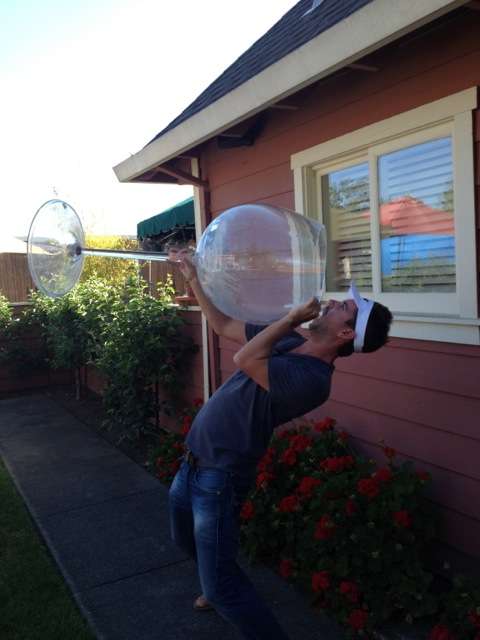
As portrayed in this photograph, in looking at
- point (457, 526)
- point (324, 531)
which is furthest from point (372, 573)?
point (457, 526)

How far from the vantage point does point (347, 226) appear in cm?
396

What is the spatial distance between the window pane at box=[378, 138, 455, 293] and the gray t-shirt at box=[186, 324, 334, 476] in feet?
4.42

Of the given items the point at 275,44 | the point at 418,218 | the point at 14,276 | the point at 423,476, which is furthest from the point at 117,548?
the point at 14,276

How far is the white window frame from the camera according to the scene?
2.89 metres

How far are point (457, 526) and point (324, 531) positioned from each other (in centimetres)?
75

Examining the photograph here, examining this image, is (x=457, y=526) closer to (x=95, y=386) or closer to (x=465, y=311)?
(x=465, y=311)

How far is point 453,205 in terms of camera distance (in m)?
3.10

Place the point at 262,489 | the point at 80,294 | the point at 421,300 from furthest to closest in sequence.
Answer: the point at 80,294
the point at 262,489
the point at 421,300

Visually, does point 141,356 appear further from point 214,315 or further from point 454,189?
point 454,189

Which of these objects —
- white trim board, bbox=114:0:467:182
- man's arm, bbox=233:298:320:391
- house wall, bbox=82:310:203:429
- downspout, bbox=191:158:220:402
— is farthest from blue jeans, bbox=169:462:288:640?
house wall, bbox=82:310:203:429

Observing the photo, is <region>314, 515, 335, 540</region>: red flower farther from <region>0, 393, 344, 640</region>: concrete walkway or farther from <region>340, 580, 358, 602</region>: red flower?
<region>0, 393, 344, 640</region>: concrete walkway

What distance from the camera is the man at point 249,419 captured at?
2.06 m

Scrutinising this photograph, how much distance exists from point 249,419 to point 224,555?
51 centimetres

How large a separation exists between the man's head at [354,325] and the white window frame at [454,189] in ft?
3.24
